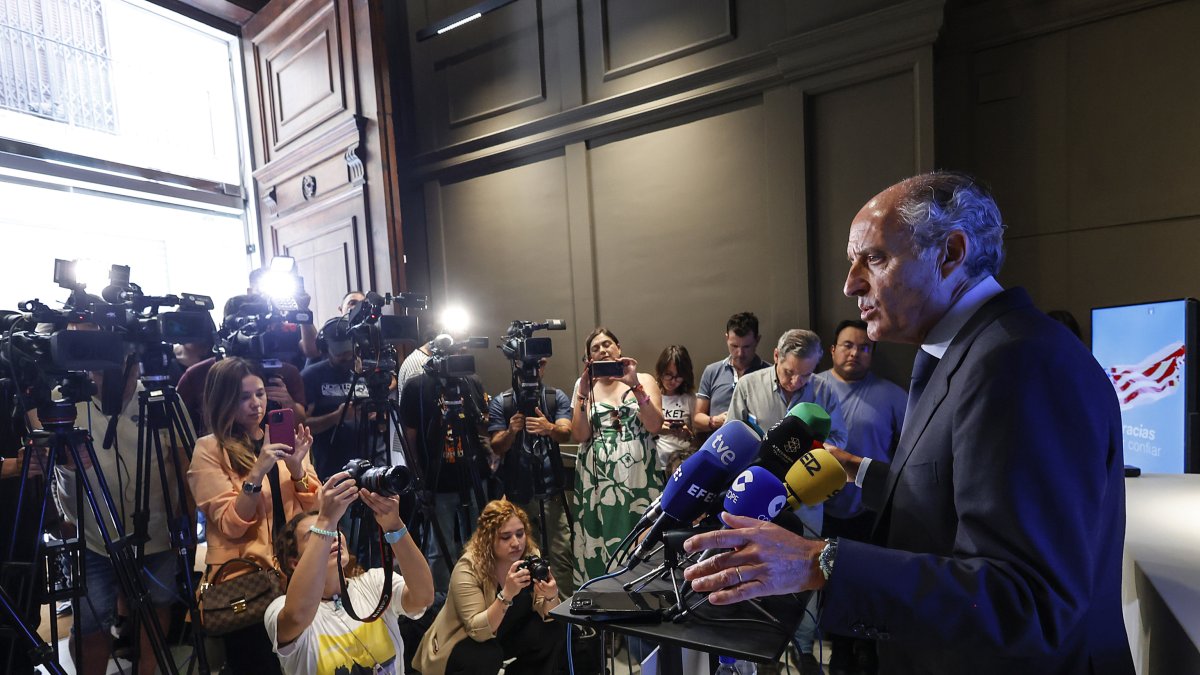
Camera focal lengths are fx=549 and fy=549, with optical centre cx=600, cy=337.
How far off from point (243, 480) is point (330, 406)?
1042 millimetres

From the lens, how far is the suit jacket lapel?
817 mm

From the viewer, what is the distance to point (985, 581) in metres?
0.67

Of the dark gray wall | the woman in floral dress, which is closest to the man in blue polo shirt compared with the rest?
the dark gray wall

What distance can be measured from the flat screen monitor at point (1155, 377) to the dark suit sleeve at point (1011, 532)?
1.47 meters

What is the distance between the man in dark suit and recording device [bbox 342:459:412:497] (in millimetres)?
890

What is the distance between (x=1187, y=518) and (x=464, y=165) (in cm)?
397

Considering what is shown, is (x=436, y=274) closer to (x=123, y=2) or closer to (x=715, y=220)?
(x=715, y=220)

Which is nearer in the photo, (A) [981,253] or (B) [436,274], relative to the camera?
(A) [981,253]

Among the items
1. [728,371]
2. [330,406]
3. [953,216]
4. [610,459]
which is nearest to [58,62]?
[330,406]

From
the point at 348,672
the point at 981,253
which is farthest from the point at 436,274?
the point at 981,253

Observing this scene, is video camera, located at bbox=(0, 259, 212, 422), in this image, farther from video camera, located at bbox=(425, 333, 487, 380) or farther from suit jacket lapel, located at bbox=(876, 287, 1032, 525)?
suit jacket lapel, located at bbox=(876, 287, 1032, 525)

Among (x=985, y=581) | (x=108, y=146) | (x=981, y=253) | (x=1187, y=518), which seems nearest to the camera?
(x=985, y=581)

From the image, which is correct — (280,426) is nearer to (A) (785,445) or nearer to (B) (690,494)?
(B) (690,494)

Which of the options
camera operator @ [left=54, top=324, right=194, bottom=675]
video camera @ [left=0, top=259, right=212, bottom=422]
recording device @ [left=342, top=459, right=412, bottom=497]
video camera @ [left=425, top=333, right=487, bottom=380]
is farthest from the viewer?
video camera @ [left=425, top=333, right=487, bottom=380]
